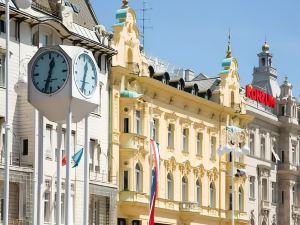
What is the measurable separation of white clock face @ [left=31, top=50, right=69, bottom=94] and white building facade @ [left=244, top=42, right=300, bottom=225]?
47.7 metres

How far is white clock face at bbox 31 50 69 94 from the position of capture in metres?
37.8

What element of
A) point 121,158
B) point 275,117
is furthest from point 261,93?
point 121,158

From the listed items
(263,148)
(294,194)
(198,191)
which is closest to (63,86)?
(198,191)

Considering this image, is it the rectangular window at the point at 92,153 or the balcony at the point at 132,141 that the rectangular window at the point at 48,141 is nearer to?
the rectangular window at the point at 92,153

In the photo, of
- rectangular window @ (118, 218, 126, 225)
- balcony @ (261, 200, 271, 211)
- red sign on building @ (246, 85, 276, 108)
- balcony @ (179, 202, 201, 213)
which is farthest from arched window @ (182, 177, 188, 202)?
balcony @ (261, 200, 271, 211)

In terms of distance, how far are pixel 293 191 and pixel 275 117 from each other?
6.94 metres

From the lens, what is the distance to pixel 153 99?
69.8 metres

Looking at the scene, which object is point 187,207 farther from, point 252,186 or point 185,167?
point 252,186

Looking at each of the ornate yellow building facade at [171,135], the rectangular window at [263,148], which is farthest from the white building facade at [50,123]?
the rectangular window at [263,148]

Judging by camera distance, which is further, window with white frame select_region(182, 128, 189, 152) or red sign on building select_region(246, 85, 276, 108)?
red sign on building select_region(246, 85, 276, 108)

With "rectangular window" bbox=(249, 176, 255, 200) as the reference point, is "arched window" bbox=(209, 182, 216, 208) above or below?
below

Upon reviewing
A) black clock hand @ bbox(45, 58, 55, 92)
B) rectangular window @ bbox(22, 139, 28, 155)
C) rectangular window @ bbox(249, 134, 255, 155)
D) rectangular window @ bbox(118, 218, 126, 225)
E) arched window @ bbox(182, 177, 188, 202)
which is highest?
rectangular window @ bbox(249, 134, 255, 155)

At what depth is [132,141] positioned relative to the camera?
65750mm

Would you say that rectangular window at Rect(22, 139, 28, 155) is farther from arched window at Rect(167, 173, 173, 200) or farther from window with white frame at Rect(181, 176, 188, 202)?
window with white frame at Rect(181, 176, 188, 202)
